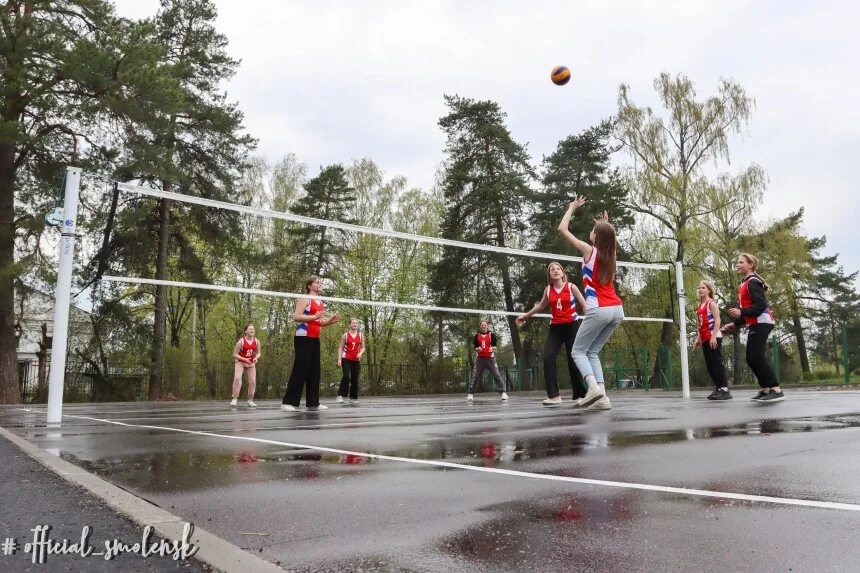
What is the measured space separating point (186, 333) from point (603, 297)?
35.9 meters

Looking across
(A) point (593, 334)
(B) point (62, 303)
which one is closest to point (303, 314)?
(B) point (62, 303)

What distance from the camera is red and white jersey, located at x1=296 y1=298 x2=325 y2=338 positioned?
35.5 ft

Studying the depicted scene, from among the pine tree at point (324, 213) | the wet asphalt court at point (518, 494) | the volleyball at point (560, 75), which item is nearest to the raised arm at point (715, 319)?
the volleyball at point (560, 75)

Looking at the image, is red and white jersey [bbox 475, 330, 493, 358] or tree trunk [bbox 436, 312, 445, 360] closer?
red and white jersey [bbox 475, 330, 493, 358]

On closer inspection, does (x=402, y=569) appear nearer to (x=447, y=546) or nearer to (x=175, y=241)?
(x=447, y=546)

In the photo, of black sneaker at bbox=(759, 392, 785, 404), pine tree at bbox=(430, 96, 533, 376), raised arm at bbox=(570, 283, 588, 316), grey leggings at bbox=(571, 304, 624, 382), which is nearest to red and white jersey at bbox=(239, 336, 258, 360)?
raised arm at bbox=(570, 283, 588, 316)

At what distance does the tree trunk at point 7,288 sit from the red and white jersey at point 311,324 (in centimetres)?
1493

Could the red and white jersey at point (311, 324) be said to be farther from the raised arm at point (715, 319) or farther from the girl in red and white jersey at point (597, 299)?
the raised arm at point (715, 319)

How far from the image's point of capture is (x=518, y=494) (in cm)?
323

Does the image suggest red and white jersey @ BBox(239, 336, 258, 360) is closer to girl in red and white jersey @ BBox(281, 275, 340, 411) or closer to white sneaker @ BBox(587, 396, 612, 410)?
girl in red and white jersey @ BBox(281, 275, 340, 411)

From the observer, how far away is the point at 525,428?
6.59m

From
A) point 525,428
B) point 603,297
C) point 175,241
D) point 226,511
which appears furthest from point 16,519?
point 175,241

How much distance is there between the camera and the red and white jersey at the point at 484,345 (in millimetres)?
18250

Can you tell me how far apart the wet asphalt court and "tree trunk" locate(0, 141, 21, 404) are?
18482 mm
